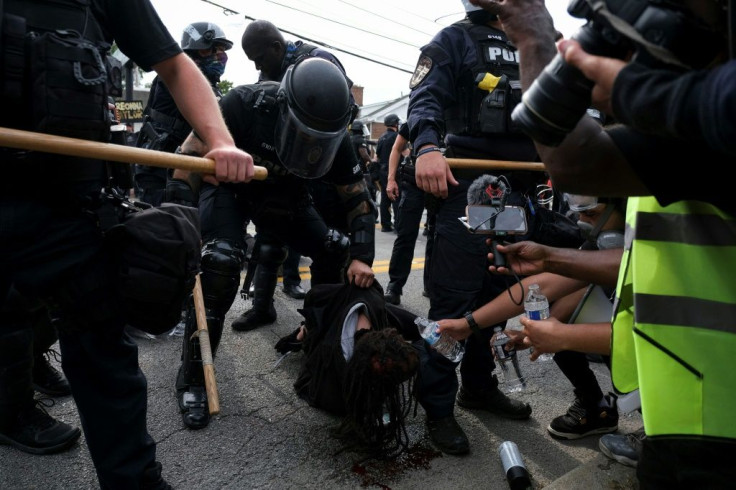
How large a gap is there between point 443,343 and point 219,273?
114 centimetres

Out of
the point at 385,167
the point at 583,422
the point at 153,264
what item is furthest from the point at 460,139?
the point at 385,167

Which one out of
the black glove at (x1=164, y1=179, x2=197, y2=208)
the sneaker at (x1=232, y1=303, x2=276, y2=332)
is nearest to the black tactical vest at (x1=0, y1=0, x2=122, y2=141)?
the black glove at (x1=164, y1=179, x2=197, y2=208)

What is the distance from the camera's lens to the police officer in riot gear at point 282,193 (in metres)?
2.67

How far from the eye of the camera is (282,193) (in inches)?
122

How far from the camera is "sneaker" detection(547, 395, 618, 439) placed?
8.43ft

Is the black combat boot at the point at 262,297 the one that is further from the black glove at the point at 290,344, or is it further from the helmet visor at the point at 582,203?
the helmet visor at the point at 582,203

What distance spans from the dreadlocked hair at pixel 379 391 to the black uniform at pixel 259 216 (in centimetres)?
68

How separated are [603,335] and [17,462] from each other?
2.25m

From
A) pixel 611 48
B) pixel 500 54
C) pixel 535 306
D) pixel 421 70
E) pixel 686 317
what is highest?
pixel 611 48

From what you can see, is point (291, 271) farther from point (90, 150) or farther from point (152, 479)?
point (90, 150)

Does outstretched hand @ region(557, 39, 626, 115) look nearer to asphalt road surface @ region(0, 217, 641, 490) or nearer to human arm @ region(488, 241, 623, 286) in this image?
human arm @ region(488, 241, 623, 286)

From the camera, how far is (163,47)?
178 centimetres

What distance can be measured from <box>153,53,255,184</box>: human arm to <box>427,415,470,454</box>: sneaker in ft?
4.56

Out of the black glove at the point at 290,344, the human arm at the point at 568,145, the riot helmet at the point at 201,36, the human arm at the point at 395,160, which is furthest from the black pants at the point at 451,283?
the riot helmet at the point at 201,36
